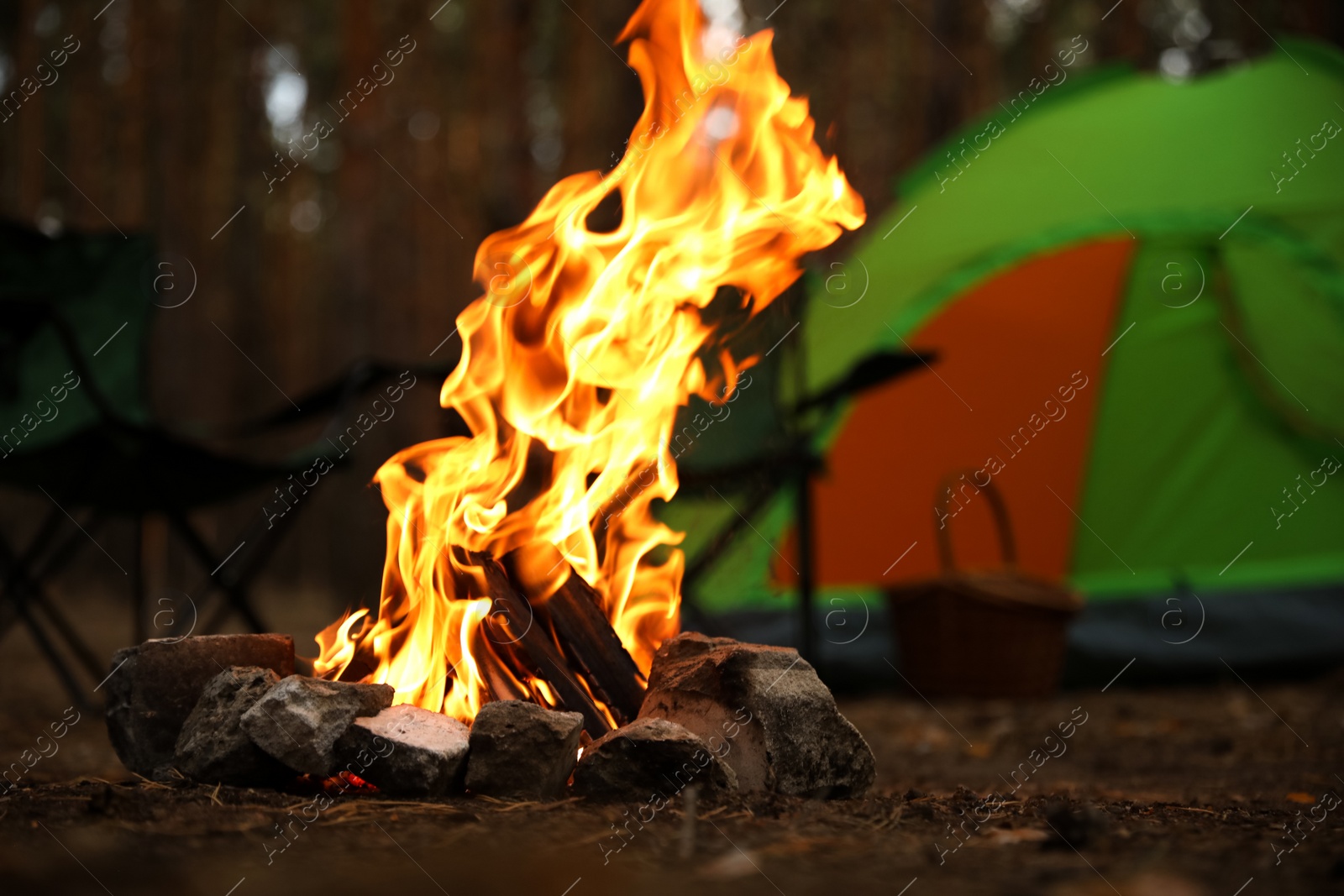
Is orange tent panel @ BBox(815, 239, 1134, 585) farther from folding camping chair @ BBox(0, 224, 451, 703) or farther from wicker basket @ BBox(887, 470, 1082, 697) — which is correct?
folding camping chair @ BBox(0, 224, 451, 703)

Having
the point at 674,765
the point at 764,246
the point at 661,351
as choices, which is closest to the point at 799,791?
the point at 674,765

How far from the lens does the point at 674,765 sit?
1.73 metres

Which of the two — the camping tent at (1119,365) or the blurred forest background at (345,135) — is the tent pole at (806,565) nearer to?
the camping tent at (1119,365)

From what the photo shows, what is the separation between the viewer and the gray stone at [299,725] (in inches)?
68.9

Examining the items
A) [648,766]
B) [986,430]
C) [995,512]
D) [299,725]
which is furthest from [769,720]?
[986,430]

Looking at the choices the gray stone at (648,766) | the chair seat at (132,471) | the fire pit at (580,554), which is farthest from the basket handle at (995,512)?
the gray stone at (648,766)

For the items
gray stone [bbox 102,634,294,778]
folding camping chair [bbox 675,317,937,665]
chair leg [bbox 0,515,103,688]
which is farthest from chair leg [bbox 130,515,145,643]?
folding camping chair [bbox 675,317,937,665]

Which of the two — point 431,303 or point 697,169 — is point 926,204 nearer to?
point 697,169

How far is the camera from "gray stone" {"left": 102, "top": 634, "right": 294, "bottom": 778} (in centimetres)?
196

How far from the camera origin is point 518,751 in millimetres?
1758

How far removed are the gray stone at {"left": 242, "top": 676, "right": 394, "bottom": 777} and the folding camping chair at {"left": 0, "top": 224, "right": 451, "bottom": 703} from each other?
932 mm

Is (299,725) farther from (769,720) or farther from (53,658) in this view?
(53,658)

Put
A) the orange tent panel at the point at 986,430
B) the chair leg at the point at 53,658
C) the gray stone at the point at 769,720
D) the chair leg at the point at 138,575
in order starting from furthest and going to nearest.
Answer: the orange tent panel at the point at 986,430 < the chair leg at the point at 138,575 < the chair leg at the point at 53,658 < the gray stone at the point at 769,720

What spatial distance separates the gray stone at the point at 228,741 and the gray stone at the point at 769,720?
23.5 inches
